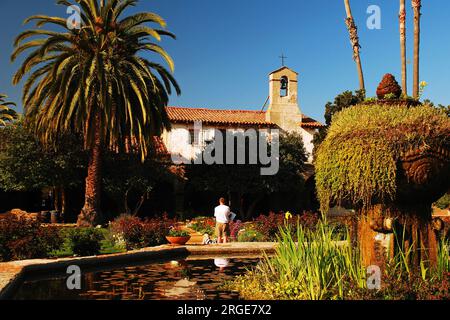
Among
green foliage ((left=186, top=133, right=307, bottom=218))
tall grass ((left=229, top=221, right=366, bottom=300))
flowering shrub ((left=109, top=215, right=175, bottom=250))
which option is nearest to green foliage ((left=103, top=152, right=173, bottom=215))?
green foliage ((left=186, top=133, right=307, bottom=218))

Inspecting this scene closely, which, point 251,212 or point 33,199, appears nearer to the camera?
point 33,199

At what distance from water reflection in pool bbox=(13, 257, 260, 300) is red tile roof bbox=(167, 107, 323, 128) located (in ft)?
84.3

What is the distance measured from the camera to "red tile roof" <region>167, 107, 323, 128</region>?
36.0 m

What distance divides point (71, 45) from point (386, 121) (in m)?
18.8

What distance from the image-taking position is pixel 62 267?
9695 mm

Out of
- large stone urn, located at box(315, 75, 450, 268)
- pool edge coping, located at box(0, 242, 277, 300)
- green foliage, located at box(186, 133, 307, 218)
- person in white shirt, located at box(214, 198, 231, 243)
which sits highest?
green foliage, located at box(186, 133, 307, 218)

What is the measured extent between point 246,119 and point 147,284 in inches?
1187

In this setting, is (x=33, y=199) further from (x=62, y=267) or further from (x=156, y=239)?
(x=62, y=267)

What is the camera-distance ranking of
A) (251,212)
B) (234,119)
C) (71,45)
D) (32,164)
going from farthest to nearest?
(234,119) → (251,212) → (32,164) → (71,45)

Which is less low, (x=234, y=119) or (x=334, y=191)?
(x=234, y=119)

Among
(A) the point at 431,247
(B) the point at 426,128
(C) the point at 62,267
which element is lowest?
(C) the point at 62,267

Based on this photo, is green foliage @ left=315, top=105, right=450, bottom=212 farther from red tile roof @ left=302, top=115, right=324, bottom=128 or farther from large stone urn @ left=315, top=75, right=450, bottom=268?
red tile roof @ left=302, top=115, right=324, bottom=128

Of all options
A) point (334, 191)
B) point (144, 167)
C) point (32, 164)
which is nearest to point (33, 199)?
point (32, 164)

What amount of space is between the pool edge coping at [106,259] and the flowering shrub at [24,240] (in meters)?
0.95
